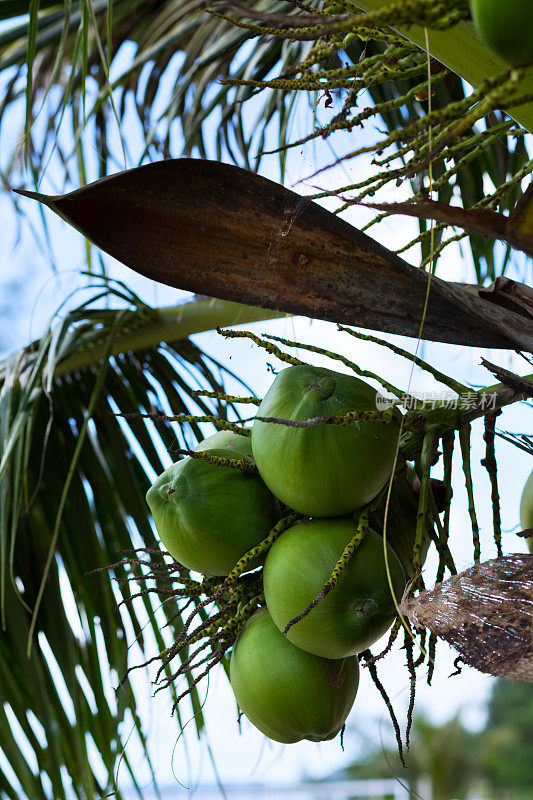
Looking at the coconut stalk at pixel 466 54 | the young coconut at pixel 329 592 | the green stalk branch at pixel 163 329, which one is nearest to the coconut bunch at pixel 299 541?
the young coconut at pixel 329 592

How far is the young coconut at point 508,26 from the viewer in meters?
0.29

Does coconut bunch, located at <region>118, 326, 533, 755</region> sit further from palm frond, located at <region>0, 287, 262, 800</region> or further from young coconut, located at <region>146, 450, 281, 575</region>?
palm frond, located at <region>0, 287, 262, 800</region>

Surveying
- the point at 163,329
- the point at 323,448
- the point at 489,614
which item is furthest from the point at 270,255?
the point at 163,329

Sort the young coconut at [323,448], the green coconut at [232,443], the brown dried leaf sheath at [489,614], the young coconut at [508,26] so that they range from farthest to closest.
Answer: the green coconut at [232,443]
the young coconut at [323,448]
the brown dried leaf sheath at [489,614]
the young coconut at [508,26]

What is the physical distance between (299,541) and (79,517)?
80 centimetres

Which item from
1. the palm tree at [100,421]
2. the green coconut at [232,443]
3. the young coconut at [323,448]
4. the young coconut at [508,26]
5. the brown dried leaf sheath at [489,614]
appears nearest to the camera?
the young coconut at [508,26]

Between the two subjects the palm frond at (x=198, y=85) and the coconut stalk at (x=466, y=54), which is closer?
the coconut stalk at (x=466, y=54)

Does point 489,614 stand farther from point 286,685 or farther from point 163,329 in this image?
point 163,329

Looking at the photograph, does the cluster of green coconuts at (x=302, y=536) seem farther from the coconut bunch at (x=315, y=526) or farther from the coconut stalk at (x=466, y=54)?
the coconut stalk at (x=466, y=54)

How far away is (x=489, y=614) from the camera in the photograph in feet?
1.45

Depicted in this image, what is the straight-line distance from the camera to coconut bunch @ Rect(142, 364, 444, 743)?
0.54 meters

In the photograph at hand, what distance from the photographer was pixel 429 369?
57 cm

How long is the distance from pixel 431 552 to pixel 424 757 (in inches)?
547

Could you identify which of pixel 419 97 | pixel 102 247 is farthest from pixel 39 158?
pixel 102 247
